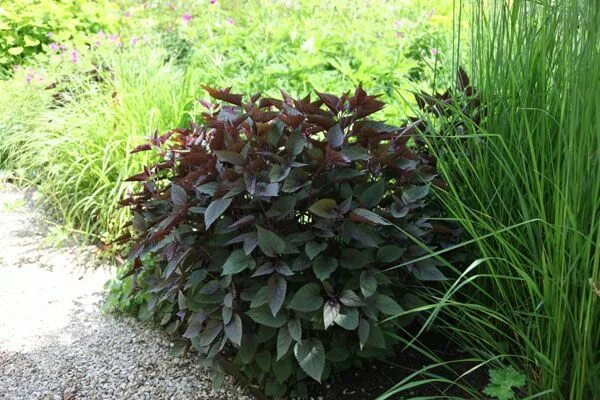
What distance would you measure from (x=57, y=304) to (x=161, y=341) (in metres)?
0.75

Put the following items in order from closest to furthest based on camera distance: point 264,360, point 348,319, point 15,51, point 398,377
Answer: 1. point 348,319
2. point 264,360
3. point 398,377
4. point 15,51

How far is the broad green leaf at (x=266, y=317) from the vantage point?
173 centimetres

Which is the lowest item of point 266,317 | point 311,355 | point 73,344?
point 73,344

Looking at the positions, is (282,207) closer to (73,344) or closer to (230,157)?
(230,157)

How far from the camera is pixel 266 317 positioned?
1749 millimetres

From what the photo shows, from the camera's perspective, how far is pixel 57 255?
341 centimetres

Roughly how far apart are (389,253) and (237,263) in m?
0.46

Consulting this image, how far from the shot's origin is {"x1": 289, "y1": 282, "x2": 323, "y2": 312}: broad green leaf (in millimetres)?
1691

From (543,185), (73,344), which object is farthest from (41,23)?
(543,185)

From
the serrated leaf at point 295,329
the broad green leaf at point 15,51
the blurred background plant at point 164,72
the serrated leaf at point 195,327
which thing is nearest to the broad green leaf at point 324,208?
the serrated leaf at point 295,329

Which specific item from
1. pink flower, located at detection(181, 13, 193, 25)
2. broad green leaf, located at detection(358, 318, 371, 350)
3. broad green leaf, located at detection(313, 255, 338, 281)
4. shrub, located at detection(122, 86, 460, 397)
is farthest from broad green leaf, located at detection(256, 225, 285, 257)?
pink flower, located at detection(181, 13, 193, 25)

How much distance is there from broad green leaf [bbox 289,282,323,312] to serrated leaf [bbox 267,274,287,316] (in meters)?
0.04

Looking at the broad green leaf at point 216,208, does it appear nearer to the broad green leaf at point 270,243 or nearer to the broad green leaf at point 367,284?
the broad green leaf at point 270,243

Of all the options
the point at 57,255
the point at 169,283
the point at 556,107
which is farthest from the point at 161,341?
the point at 556,107
